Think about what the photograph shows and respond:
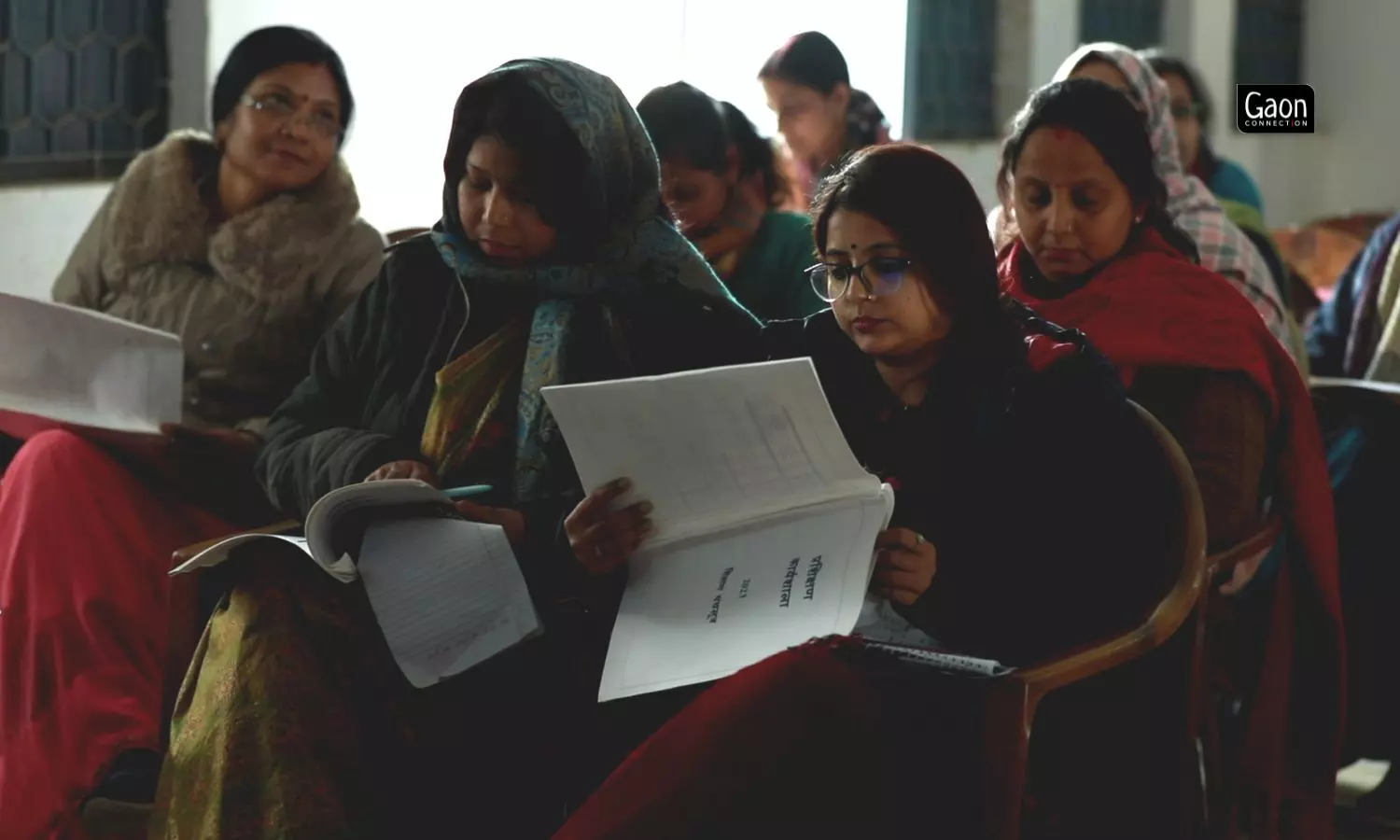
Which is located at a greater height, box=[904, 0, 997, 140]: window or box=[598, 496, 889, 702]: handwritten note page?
box=[904, 0, 997, 140]: window

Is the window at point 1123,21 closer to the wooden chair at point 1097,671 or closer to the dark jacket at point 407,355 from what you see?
the dark jacket at point 407,355

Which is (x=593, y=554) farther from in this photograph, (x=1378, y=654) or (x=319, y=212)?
(x=1378, y=654)

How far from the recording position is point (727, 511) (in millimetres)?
1506

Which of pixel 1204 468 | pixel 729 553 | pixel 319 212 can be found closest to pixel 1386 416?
pixel 1204 468

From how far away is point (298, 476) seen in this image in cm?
200

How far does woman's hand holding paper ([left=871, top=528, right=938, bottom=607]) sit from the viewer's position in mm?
1604

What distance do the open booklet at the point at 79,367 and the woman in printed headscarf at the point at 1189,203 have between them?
1.55 metres

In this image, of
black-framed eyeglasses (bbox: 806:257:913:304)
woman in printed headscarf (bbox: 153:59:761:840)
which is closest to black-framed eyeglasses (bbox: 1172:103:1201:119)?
woman in printed headscarf (bbox: 153:59:761:840)

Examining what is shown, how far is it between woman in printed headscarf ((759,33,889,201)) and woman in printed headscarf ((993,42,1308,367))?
21.0 inches

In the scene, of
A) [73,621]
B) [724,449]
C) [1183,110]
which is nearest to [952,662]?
[724,449]

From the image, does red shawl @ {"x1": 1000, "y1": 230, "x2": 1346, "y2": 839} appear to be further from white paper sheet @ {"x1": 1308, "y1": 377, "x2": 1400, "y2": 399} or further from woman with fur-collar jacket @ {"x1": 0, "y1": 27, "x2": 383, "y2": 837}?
woman with fur-collar jacket @ {"x1": 0, "y1": 27, "x2": 383, "y2": 837}

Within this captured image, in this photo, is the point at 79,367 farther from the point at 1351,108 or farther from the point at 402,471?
the point at 1351,108

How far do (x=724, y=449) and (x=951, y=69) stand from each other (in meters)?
4.95

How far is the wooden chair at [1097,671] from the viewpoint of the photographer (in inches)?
57.3
